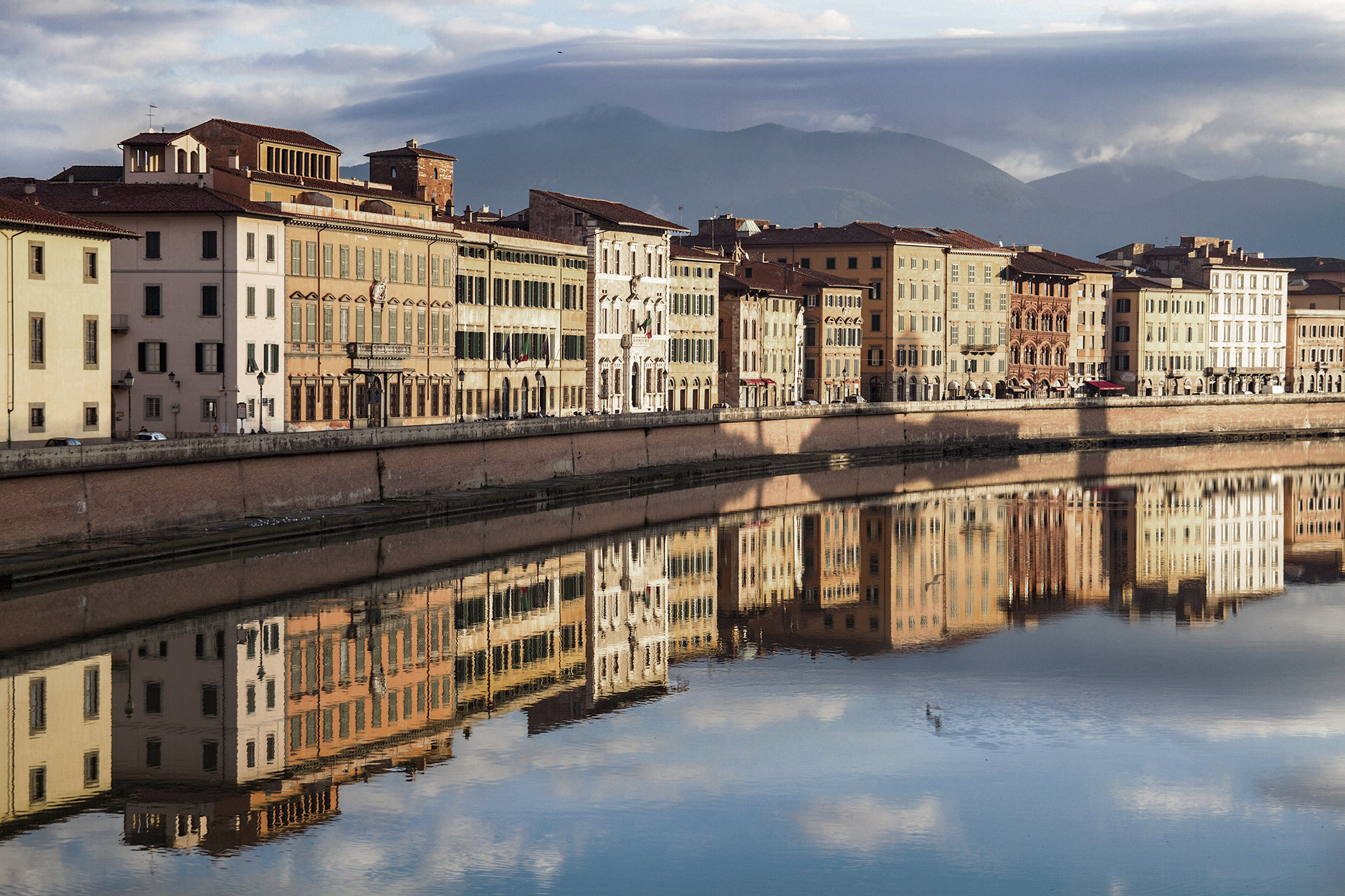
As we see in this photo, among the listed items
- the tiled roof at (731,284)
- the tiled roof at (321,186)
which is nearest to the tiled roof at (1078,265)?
the tiled roof at (731,284)

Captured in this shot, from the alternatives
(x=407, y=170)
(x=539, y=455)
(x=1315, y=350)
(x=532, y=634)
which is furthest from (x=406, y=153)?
(x=1315, y=350)

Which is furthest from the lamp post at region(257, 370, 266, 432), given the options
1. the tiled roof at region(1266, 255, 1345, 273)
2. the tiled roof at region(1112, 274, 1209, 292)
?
the tiled roof at region(1266, 255, 1345, 273)

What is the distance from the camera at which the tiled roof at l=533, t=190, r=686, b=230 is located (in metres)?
97.4

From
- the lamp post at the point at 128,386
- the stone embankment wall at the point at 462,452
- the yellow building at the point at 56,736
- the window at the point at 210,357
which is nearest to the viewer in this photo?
the yellow building at the point at 56,736

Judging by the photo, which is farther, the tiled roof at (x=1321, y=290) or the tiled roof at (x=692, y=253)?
the tiled roof at (x=1321, y=290)

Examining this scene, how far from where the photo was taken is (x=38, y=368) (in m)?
52.1

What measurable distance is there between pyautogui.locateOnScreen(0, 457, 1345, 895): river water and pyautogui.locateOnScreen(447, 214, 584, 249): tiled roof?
32610 mm

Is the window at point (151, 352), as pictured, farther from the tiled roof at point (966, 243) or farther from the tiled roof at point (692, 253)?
the tiled roof at point (966, 243)

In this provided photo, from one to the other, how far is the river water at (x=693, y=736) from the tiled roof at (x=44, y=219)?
11164 millimetres

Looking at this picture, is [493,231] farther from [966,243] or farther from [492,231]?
[966,243]

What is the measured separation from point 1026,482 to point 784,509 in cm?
1930

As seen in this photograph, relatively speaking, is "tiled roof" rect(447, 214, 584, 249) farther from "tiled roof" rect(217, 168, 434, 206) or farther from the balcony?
the balcony

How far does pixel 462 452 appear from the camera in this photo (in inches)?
2579

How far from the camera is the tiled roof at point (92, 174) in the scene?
88.1 m
